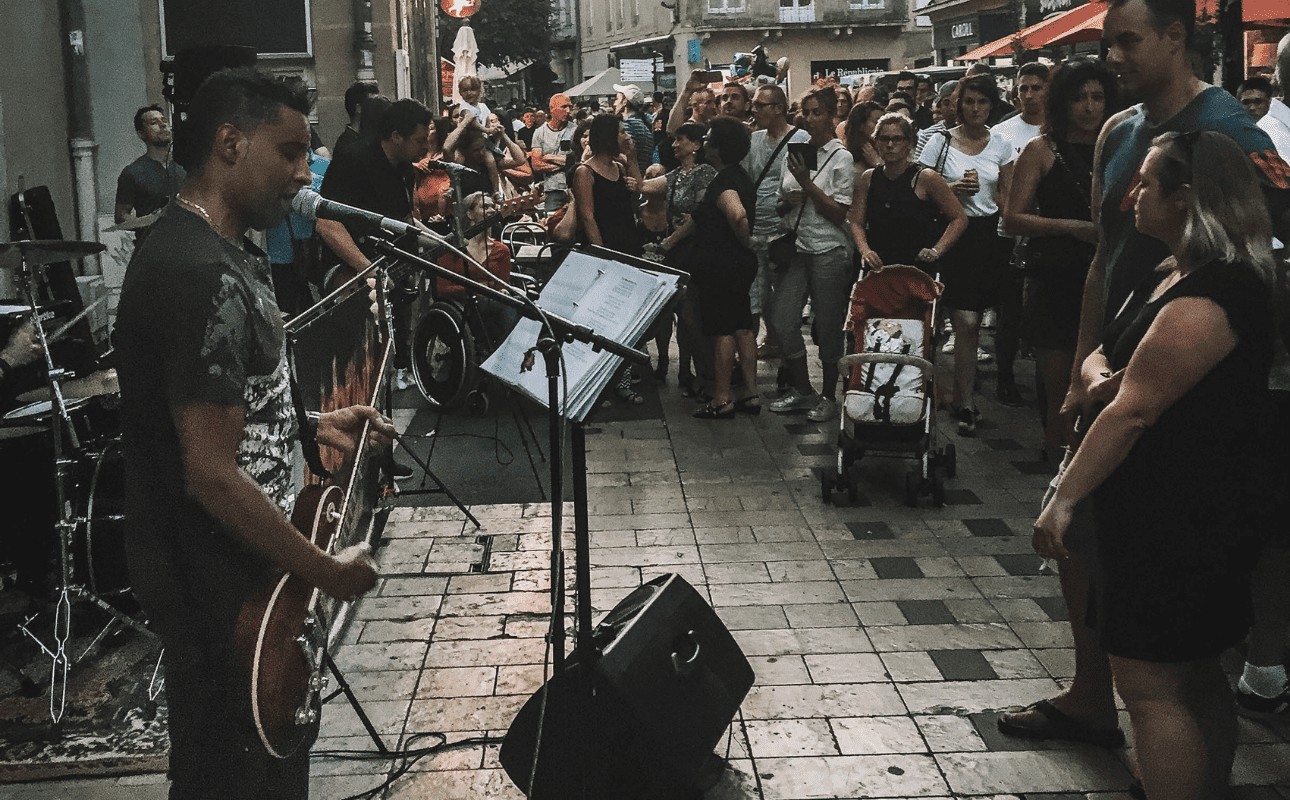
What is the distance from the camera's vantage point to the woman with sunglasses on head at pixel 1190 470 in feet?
10.4

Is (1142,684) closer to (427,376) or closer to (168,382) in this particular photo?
(168,382)

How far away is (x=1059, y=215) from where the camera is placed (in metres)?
6.96

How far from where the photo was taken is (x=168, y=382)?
2.50 m

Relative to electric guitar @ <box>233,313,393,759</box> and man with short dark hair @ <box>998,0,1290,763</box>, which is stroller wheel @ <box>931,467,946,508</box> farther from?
electric guitar @ <box>233,313,393,759</box>

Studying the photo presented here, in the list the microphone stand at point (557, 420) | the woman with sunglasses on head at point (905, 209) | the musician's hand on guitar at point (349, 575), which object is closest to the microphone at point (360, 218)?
the microphone stand at point (557, 420)

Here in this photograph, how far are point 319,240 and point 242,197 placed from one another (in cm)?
670

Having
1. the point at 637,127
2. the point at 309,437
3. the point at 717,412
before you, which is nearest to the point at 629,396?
the point at 717,412

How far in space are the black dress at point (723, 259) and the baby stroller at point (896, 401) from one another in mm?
1640

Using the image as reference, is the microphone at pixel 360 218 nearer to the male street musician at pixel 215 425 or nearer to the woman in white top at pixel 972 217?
the male street musician at pixel 215 425

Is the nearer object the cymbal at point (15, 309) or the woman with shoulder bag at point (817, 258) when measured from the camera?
the cymbal at point (15, 309)

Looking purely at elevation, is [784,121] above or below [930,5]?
below

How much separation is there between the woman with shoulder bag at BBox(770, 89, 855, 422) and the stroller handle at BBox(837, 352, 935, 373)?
6.10ft

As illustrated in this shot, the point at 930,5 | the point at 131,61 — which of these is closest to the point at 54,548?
the point at 131,61

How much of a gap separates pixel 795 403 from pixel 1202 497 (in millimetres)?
6003
